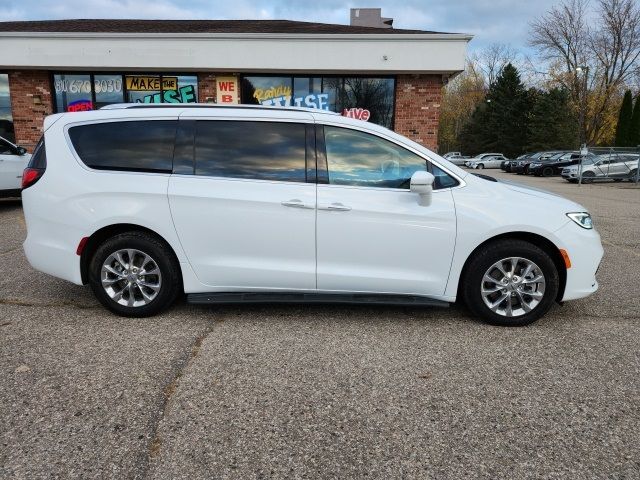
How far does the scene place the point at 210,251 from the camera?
3912 mm

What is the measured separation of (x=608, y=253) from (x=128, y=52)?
41.7 ft

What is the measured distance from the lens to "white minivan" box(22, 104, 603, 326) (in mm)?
3791

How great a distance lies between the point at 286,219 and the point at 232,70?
11.1 m

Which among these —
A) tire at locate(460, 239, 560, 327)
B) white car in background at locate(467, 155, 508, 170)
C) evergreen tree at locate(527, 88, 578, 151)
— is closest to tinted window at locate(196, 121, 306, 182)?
tire at locate(460, 239, 560, 327)

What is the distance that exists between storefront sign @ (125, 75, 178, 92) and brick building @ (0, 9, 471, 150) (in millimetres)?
28

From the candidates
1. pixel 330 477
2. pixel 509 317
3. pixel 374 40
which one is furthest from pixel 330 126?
pixel 374 40

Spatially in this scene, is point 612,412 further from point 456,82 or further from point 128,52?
point 456,82

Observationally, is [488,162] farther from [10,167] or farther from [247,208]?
[247,208]

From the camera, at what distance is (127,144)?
401 centimetres

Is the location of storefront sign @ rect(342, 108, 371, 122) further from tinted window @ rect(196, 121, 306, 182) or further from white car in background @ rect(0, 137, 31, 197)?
tinted window @ rect(196, 121, 306, 182)

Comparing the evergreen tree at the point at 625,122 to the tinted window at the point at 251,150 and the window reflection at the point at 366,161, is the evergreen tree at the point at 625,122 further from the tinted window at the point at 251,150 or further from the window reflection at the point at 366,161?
the tinted window at the point at 251,150

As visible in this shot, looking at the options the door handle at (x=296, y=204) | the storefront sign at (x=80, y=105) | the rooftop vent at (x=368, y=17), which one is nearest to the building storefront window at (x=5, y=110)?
the storefront sign at (x=80, y=105)

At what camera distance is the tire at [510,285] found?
150 inches

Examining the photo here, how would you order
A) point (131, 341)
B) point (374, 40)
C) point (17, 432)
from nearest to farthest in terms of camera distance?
point (17, 432)
point (131, 341)
point (374, 40)
